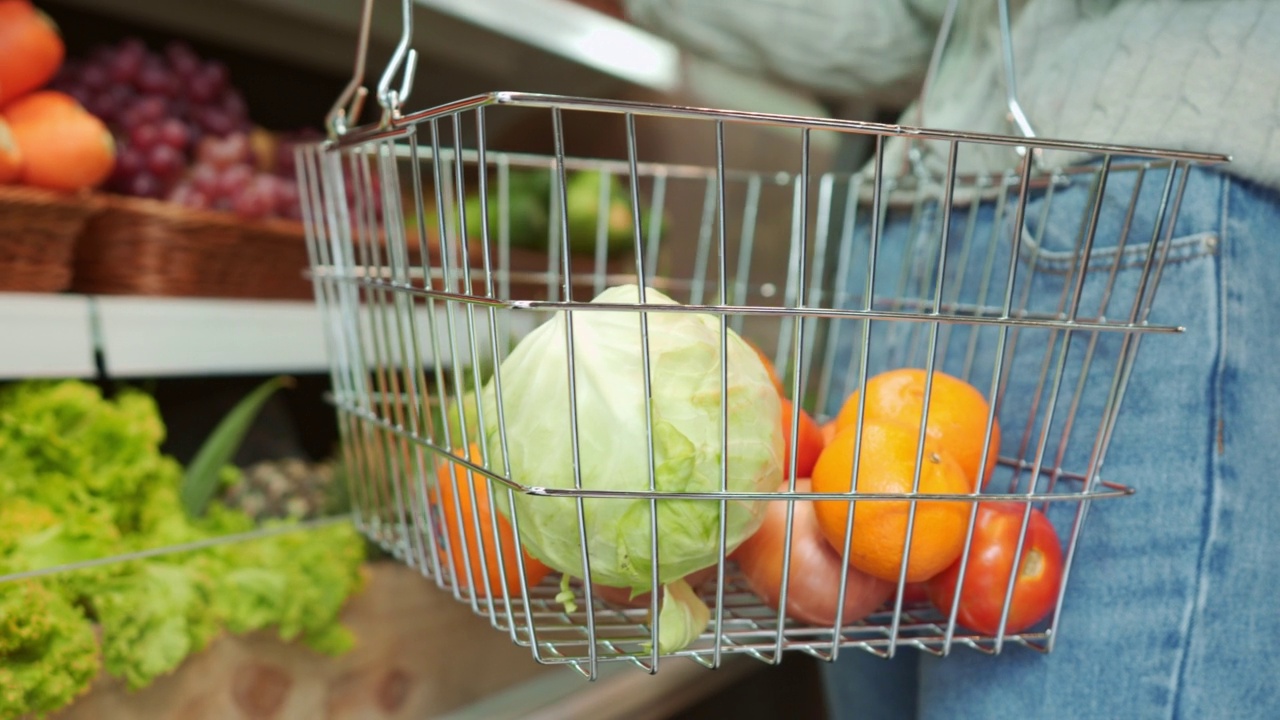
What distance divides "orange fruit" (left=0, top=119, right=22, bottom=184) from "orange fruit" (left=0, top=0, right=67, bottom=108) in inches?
2.3

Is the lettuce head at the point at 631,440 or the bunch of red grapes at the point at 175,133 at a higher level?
the bunch of red grapes at the point at 175,133

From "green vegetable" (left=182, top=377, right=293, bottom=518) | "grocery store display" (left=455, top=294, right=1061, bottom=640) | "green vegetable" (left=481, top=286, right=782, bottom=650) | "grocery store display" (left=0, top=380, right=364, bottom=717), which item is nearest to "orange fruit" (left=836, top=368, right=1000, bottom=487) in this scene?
"grocery store display" (left=455, top=294, right=1061, bottom=640)

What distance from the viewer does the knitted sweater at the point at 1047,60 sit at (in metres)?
0.51

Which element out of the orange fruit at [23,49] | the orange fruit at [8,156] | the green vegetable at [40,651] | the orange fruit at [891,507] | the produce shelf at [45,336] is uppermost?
the orange fruit at [23,49]

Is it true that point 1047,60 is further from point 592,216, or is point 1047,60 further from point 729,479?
point 592,216

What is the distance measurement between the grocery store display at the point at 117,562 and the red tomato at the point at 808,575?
460 millimetres

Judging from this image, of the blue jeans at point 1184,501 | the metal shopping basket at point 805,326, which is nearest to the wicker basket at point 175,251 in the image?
the metal shopping basket at point 805,326

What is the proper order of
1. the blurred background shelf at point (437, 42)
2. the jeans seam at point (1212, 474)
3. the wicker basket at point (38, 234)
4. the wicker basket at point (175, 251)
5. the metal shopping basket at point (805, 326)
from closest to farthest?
the metal shopping basket at point (805, 326)
the jeans seam at point (1212, 474)
the wicker basket at point (38, 234)
the wicker basket at point (175, 251)
the blurred background shelf at point (437, 42)

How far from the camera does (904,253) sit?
2.41 ft

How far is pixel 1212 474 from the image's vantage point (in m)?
0.50

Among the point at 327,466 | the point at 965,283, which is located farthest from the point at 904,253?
the point at 327,466

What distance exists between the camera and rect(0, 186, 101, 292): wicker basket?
2.44 feet

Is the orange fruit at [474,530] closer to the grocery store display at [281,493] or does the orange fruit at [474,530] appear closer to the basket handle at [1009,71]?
the basket handle at [1009,71]

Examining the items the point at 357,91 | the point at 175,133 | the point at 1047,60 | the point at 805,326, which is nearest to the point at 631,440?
the point at 805,326
